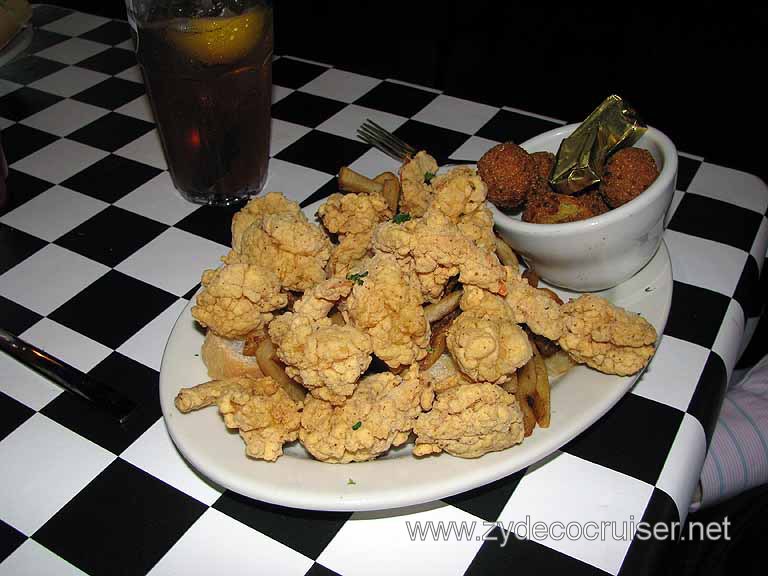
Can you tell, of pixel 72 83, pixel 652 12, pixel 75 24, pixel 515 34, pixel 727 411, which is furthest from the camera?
→ pixel 515 34

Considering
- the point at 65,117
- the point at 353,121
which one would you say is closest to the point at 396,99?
the point at 353,121

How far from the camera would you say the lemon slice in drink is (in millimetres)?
1241

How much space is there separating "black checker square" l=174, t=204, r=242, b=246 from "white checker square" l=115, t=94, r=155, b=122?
1.68 ft

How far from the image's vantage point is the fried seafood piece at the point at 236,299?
3.00ft

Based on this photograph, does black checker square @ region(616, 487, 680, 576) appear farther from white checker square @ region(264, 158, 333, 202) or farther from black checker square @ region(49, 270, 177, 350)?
white checker square @ region(264, 158, 333, 202)

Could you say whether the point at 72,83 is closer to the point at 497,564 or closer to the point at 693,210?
the point at 693,210

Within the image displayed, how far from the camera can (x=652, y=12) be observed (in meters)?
2.59

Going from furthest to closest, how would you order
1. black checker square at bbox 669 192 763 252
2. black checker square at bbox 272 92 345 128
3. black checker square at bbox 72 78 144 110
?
black checker square at bbox 72 78 144 110 < black checker square at bbox 272 92 345 128 < black checker square at bbox 669 192 763 252

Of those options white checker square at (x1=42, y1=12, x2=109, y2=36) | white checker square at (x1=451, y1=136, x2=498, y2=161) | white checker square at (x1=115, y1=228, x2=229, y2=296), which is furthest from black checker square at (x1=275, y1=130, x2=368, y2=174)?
white checker square at (x1=42, y1=12, x2=109, y2=36)

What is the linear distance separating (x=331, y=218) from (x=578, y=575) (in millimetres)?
578

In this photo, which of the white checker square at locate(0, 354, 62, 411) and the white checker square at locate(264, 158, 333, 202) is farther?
the white checker square at locate(264, 158, 333, 202)

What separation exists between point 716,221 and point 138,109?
1475 mm

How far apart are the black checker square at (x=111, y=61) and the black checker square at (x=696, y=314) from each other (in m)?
1.70

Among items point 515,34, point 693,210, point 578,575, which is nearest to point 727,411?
point 693,210
